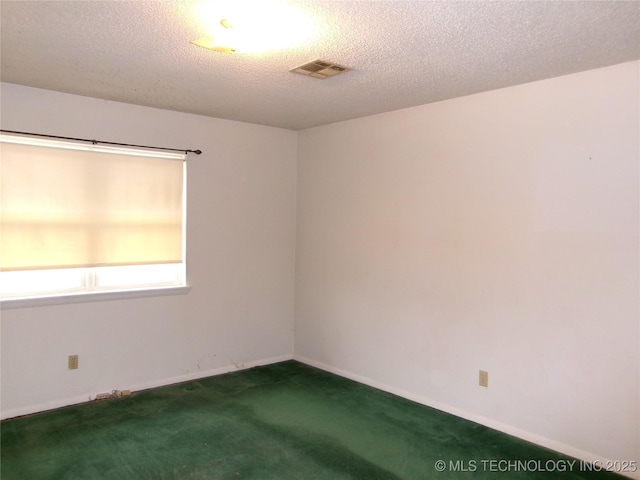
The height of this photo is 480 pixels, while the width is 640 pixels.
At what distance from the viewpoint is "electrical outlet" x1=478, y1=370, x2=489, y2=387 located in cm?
337

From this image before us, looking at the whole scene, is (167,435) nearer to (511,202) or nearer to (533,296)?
(533,296)

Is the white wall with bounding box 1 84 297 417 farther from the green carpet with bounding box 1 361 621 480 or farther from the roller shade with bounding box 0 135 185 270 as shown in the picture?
the green carpet with bounding box 1 361 621 480

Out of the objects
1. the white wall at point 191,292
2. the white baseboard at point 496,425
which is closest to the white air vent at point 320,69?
the white wall at point 191,292

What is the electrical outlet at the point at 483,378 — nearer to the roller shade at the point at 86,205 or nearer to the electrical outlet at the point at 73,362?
the roller shade at the point at 86,205

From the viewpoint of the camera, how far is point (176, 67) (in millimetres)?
2885

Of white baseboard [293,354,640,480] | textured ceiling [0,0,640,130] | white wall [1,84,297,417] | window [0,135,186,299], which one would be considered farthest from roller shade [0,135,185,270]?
white baseboard [293,354,640,480]

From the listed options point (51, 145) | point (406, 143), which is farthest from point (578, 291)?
point (51, 145)

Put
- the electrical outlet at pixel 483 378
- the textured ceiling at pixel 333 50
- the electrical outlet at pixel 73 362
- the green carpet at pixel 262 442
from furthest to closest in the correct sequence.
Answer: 1. the electrical outlet at pixel 73 362
2. the electrical outlet at pixel 483 378
3. the green carpet at pixel 262 442
4. the textured ceiling at pixel 333 50

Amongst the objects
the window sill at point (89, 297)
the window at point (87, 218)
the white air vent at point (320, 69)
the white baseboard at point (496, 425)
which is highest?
the white air vent at point (320, 69)

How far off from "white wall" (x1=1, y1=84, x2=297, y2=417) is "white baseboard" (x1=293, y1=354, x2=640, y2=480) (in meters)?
1.05

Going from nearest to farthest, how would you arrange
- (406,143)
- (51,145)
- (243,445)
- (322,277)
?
(243,445)
(51,145)
(406,143)
(322,277)

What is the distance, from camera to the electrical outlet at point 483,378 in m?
3.37

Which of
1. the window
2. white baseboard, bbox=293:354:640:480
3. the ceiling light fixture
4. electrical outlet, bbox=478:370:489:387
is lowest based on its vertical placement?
white baseboard, bbox=293:354:640:480

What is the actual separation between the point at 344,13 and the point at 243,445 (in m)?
2.60
